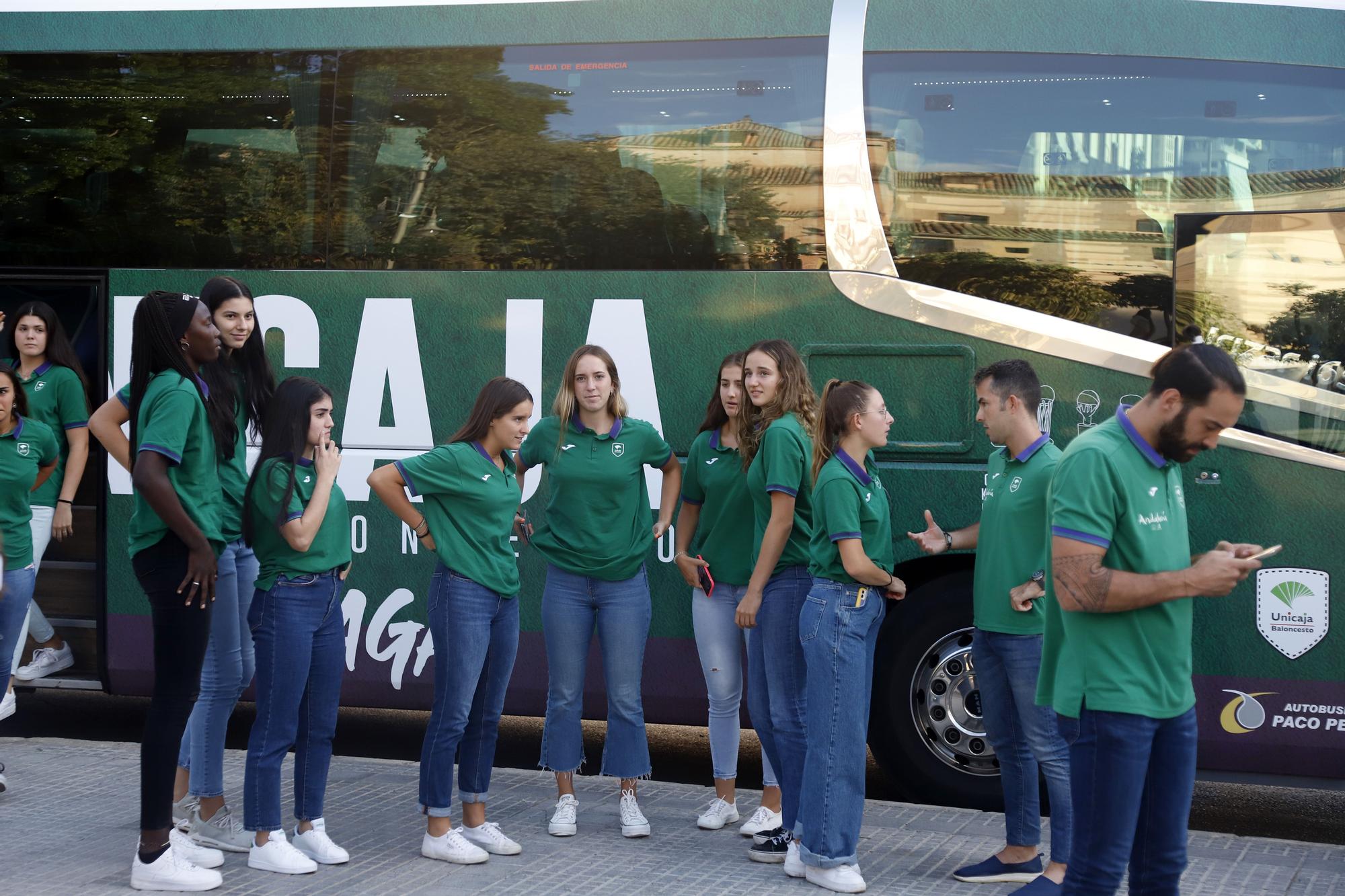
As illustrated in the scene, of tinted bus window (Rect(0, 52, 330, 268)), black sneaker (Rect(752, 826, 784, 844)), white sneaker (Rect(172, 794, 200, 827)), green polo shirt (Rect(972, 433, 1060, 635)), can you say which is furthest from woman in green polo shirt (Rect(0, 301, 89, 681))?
green polo shirt (Rect(972, 433, 1060, 635))

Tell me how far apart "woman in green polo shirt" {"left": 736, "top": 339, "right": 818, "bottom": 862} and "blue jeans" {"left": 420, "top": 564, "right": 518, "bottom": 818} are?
3.07ft

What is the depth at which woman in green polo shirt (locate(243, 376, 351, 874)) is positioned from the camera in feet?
16.8

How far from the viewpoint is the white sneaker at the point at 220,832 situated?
544 centimetres

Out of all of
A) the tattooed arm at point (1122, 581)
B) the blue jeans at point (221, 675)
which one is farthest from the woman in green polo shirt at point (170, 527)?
the tattooed arm at point (1122, 581)

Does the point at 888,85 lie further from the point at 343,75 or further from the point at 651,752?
the point at 651,752

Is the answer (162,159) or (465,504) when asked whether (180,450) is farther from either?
(162,159)

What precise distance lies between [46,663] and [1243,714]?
6.00m

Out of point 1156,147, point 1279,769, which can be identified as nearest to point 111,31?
point 1156,147

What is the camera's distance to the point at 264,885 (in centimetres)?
504

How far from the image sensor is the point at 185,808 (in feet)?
18.5

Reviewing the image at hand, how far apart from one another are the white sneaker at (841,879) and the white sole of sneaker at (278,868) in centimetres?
185

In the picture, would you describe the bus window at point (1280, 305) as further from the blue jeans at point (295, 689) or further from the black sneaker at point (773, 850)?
the blue jeans at point (295, 689)

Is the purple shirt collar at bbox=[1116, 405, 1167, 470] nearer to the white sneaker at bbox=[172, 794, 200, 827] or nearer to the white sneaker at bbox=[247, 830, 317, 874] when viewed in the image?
the white sneaker at bbox=[247, 830, 317, 874]

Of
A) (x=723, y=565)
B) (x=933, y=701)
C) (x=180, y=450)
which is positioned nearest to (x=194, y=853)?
(x=180, y=450)
